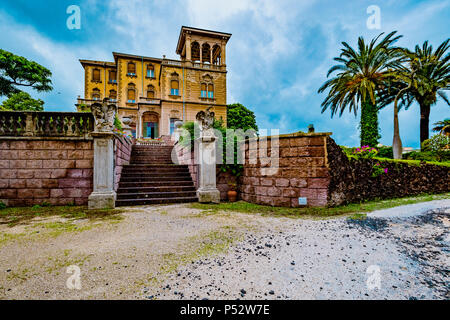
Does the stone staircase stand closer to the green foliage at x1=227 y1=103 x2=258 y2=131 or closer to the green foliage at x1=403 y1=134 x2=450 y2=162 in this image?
the green foliage at x1=403 y1=134 x2=450 y2=162

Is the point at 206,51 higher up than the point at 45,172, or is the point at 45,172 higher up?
the point at 206,51

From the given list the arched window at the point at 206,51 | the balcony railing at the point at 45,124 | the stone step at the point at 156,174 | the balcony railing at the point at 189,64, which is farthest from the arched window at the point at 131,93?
the stone step at the point at 156,174

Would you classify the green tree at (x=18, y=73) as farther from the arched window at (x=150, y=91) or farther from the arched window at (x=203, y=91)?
the arched window at (x=203, y=91)

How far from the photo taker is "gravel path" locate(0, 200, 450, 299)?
1.84 meters

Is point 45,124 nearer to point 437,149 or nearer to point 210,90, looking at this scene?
point 437,149

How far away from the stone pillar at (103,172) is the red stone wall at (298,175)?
14.4 ft

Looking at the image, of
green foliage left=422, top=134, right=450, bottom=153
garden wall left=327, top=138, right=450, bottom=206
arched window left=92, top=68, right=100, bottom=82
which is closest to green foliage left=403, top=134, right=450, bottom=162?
green foliage left=422, top=134, right=450, bottom=153

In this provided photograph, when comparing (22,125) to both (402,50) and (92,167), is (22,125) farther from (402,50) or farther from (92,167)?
(402,50)

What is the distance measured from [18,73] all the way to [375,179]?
2661cm

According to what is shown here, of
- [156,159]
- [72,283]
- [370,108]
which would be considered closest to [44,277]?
[72,283]

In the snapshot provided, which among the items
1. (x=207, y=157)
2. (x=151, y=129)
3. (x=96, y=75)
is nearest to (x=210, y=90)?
(x=151, y=129)

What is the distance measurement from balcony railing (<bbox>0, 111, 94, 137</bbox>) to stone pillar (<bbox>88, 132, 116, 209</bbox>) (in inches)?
35.8

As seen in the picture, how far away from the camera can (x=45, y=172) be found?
19.5ft

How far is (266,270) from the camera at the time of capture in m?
2.18
